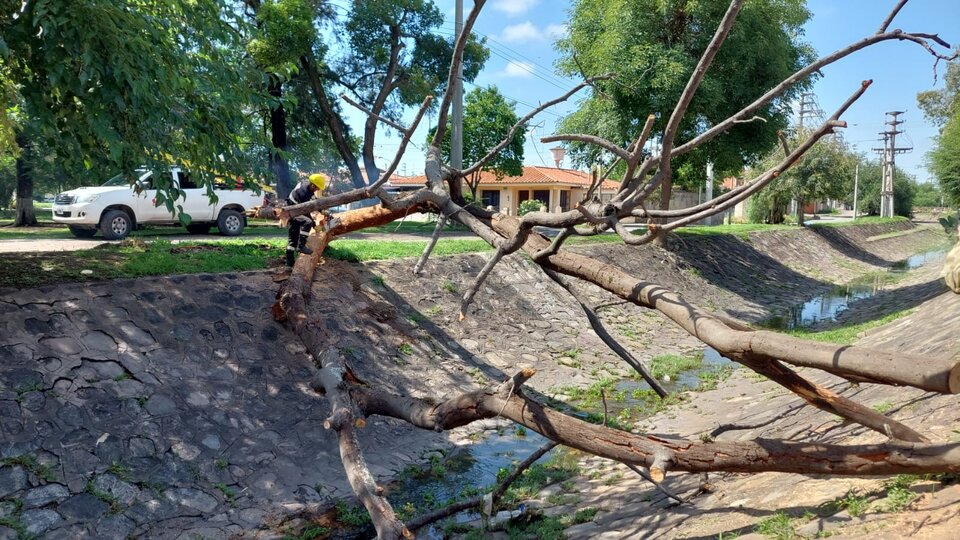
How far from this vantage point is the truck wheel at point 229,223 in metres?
16.9

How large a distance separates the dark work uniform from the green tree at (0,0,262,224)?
1.25 m

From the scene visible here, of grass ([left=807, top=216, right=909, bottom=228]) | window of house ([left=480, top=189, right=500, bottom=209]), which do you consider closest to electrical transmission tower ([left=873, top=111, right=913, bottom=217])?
grass ([left=807, top=216, right=909, bottom=228])

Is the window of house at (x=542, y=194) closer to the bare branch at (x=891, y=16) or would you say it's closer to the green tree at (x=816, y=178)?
the green tree at (x=816, y=178)

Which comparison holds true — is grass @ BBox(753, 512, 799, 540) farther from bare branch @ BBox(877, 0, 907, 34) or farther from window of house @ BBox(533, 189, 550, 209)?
window of house @ BBox(533, 189, 550, 209)

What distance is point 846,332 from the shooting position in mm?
12820

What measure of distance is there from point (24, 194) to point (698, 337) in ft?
75.4

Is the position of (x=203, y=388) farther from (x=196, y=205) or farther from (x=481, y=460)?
(x=196, y=205)

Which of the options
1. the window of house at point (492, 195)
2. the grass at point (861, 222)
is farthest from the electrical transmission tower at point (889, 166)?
the window of house at point (492, 195)

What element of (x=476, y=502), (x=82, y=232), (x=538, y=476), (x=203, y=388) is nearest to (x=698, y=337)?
Answer: (x=476, y=502)

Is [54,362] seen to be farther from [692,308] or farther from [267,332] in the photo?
[692,308]

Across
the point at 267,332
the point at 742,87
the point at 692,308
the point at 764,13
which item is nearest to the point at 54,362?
the point at 267,332

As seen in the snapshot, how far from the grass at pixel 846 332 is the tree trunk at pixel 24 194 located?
21.3 metres

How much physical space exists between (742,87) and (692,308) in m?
15.4

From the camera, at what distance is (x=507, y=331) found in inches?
466
